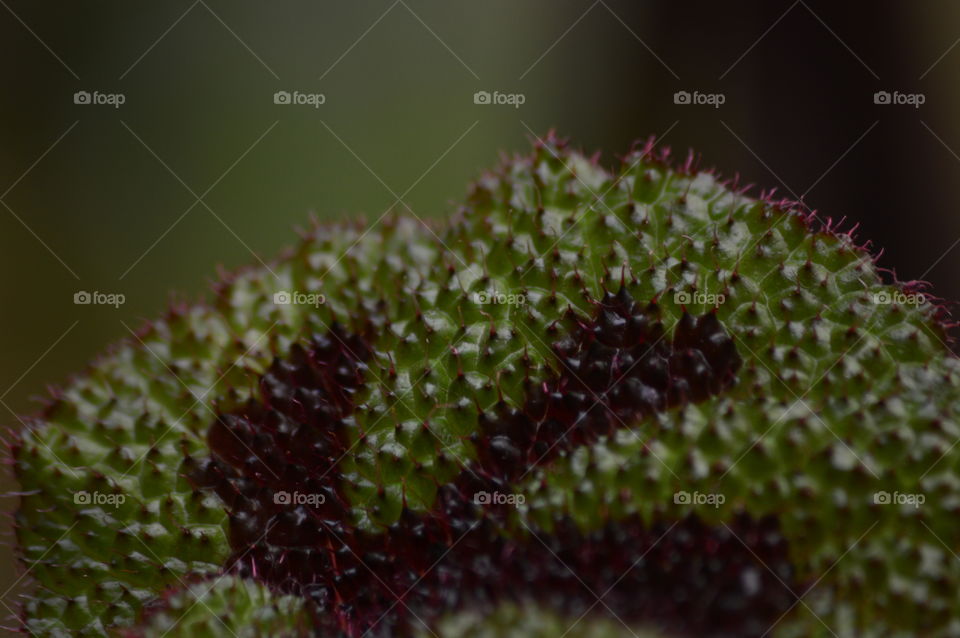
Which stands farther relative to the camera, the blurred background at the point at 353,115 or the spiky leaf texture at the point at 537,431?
the blurred background at the point at 353,115

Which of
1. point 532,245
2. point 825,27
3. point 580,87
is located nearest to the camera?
point 532,245

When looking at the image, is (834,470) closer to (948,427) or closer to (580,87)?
(948,427)

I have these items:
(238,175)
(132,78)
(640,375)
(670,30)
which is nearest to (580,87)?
(670,30)

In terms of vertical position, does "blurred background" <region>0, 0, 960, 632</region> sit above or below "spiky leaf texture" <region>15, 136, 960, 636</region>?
above

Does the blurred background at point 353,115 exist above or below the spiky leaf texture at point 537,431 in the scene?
above

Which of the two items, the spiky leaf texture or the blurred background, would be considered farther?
the blurred background
